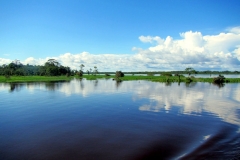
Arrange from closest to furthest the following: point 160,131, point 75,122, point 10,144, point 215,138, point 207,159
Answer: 1. point 207,159
2. point 10,144
3. point 215,138
4. point 160,131
5. point 75,122

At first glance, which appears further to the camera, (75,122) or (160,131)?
(75,122)

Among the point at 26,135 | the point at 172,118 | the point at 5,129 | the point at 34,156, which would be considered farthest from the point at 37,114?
the point at 172,118

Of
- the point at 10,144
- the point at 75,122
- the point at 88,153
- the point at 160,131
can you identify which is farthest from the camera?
the point at 75,122

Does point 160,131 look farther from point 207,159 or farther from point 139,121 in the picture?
point 207,159

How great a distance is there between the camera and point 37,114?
55.6 feet

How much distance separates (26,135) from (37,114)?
5.99 meters

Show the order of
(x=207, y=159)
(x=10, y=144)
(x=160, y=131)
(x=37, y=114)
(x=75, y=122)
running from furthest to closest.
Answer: (x=37, y=114) → (x=75, y=122) → (x=160, y=131) → (x=10, y=144) → (x=207, y=159)

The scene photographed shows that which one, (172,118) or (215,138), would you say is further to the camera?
(172,118)

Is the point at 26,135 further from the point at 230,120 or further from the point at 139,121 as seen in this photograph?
the point at 230,120

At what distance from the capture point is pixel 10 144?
388 inches

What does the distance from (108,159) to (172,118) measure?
902cm

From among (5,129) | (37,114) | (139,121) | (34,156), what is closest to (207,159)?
(139,121)

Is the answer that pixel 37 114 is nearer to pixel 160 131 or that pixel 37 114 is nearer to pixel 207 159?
pixel 160 131

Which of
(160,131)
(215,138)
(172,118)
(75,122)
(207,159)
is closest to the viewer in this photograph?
(207,159)
